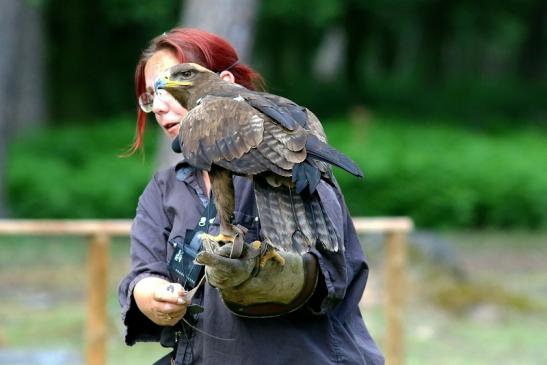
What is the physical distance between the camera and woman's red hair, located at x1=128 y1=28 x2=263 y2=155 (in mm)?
3494

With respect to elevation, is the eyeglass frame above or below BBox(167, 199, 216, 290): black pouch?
above

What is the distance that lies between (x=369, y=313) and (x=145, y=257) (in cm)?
608

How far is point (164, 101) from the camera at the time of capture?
3465 millimetres

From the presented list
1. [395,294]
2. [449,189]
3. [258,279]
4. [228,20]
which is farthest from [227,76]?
[449,189]

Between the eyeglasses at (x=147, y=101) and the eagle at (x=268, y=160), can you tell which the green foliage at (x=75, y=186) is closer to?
the eyeglasses at (x=147, y=101)

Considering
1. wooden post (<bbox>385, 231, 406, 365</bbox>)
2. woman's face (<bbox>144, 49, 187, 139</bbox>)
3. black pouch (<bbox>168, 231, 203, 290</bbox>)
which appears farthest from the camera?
wooden post (<bbox>385, 231, 406, 365</bbox>)

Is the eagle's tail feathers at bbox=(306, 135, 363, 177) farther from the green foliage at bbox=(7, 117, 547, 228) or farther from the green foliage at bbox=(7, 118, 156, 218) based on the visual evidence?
the green foliage at bbox=(7, 117, 547, 228)

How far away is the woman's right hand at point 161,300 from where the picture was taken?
3.07 metres

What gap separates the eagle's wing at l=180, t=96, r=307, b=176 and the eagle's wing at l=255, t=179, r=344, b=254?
0.21 ft

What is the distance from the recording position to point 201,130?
3.14m

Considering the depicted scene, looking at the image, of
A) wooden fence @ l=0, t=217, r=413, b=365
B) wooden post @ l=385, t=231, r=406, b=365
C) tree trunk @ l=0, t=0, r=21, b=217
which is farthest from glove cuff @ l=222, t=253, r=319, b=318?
tree trunk @ l=0, t=0, r=21, b=217

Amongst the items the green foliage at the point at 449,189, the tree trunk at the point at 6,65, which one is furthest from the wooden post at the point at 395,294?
the tree trunk at the point at 6,65

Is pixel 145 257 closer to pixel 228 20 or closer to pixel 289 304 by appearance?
pixel 289 304

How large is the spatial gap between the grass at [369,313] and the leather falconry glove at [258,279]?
17.7 ft
